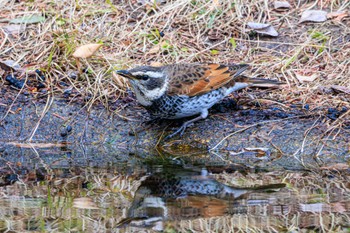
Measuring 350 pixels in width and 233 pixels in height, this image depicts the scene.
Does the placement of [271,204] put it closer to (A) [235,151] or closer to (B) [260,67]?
(A) [235,151]

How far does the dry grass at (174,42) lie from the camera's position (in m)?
9.47

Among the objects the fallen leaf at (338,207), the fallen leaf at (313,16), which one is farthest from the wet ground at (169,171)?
the fallen leaf at (313,16)

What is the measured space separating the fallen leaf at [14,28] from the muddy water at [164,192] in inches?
85.0

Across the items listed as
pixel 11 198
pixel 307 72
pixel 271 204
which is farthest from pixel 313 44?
pixel 11 198

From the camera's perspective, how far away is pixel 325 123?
8.80 meters

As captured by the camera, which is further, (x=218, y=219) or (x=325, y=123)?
(x=325, y=123)

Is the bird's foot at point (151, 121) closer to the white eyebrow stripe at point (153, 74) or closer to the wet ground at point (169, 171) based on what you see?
the wet ground at point (169, 171)

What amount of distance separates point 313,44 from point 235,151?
2368mm

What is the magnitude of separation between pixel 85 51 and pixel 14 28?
160 cm

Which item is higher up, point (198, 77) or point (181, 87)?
point (198, 77)

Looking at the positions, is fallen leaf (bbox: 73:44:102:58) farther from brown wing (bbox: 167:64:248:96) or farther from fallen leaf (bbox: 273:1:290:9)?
fallen leaf (bbox: 273:1:290:9)

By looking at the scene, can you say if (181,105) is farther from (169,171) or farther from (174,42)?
(174,42)

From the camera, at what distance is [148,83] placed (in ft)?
28.2

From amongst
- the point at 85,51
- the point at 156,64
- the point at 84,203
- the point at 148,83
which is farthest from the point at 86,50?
the point at 84,203
